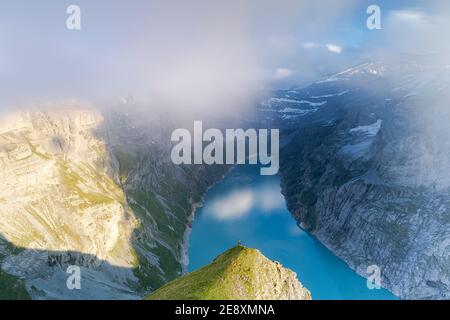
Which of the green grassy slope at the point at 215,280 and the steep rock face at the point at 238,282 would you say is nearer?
the green grassy slope at the point at 215,280

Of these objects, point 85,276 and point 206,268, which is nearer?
point 206,268

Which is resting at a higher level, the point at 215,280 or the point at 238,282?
the point at 215,280

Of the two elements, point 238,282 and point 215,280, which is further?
point 238,282

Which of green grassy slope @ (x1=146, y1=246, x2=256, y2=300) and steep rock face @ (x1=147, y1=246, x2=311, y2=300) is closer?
green grassy slope @ (x1=146, y1=246, x2=256, y2=300)
